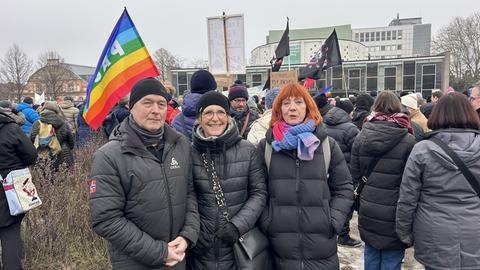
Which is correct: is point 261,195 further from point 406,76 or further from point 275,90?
point 406,76

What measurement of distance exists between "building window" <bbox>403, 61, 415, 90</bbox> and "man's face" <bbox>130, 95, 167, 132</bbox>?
137ft

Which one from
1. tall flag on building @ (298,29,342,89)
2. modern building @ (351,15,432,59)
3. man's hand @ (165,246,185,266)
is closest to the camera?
man's hand @ (165,246,185,266)

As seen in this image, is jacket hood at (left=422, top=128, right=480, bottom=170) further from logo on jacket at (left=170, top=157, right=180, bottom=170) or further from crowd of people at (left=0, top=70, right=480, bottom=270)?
logo on jacket at (left=170, top=157, right=180, bottom=170)

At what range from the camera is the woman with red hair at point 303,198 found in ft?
8.98

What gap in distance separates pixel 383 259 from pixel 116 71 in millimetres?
3418

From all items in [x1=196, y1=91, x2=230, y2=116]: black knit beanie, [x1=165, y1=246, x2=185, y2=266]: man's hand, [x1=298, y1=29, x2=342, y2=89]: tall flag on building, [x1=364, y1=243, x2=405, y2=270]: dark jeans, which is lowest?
[x1=364, y1=243, x2=405, y2=270]: dark jeans

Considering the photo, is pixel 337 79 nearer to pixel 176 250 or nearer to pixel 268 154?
pixel 268 154

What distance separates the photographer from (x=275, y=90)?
163 inches

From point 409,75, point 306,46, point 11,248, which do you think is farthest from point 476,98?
point 306,46

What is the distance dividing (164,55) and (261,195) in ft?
211

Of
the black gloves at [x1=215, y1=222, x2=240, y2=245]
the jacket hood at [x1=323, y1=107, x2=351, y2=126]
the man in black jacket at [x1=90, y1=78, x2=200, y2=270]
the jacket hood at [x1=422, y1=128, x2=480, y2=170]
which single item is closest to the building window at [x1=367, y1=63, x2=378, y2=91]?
the jacket hood at [x1=323, y1=107, x2=351, y2=126]

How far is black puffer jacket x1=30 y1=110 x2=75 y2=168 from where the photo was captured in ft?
21.5

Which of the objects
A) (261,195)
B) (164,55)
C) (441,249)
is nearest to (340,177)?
(261,195)

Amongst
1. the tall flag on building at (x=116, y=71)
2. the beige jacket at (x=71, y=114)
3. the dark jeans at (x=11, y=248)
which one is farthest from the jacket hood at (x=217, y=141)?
the beige jacket at (x=71, y=114)
